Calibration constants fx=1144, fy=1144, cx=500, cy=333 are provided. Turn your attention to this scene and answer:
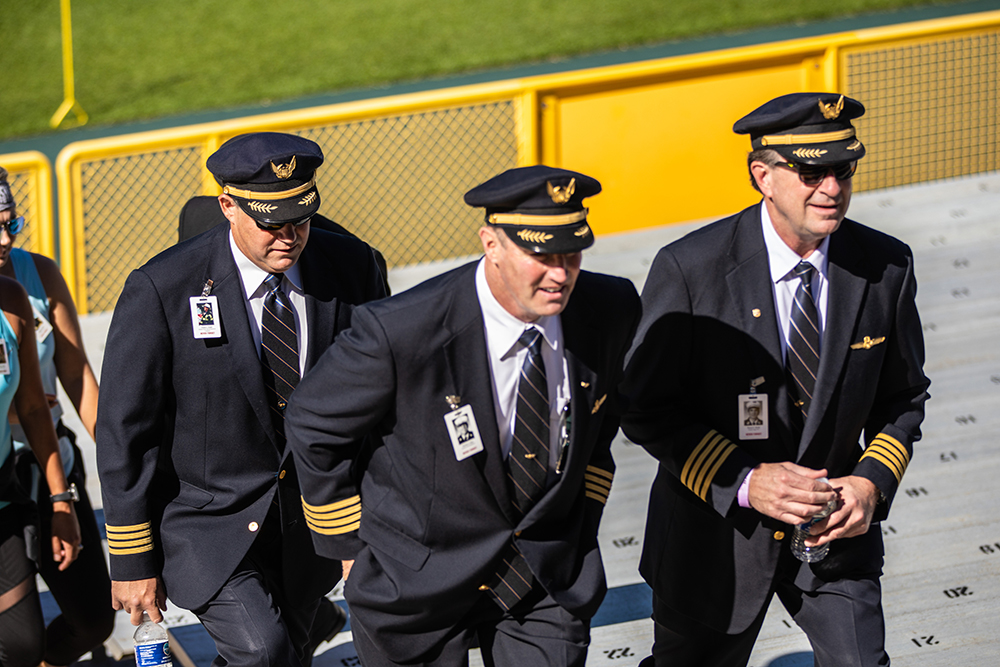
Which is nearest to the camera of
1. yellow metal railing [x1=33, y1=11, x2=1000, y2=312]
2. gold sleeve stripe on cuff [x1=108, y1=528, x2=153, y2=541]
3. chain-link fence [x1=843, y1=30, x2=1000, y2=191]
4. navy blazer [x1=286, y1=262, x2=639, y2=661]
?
navy blazer [x1=286, y1=262, x2=639, y2=661]

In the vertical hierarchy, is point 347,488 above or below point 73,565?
above

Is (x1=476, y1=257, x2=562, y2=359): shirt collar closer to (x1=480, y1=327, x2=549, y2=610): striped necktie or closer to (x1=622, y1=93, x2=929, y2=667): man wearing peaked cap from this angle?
(x1=480, y1=327, x2=549, y2=610): striped necktie

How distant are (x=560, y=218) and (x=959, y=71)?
7.10 meters

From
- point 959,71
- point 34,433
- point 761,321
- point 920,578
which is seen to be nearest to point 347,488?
point 761,321

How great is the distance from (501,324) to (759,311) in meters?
0.82

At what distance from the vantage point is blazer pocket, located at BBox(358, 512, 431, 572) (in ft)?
10.4

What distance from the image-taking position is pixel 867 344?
342cm

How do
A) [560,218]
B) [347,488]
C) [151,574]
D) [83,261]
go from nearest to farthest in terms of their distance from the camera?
[560,218]
[347,488]
[151,574]
[83,261]

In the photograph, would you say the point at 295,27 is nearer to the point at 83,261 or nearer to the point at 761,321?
the point at 83,261

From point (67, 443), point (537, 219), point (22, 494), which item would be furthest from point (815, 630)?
point (67, 443)

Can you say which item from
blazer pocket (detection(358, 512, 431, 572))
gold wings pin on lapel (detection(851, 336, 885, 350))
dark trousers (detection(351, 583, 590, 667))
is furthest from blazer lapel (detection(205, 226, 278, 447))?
gold wings pin on lapel (detection(851, 336, 885, 350))

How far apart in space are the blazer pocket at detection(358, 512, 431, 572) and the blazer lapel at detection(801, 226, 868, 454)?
1.22 metres

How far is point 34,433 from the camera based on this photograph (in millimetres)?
4211

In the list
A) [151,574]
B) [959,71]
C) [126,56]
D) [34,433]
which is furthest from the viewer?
[126,56]
